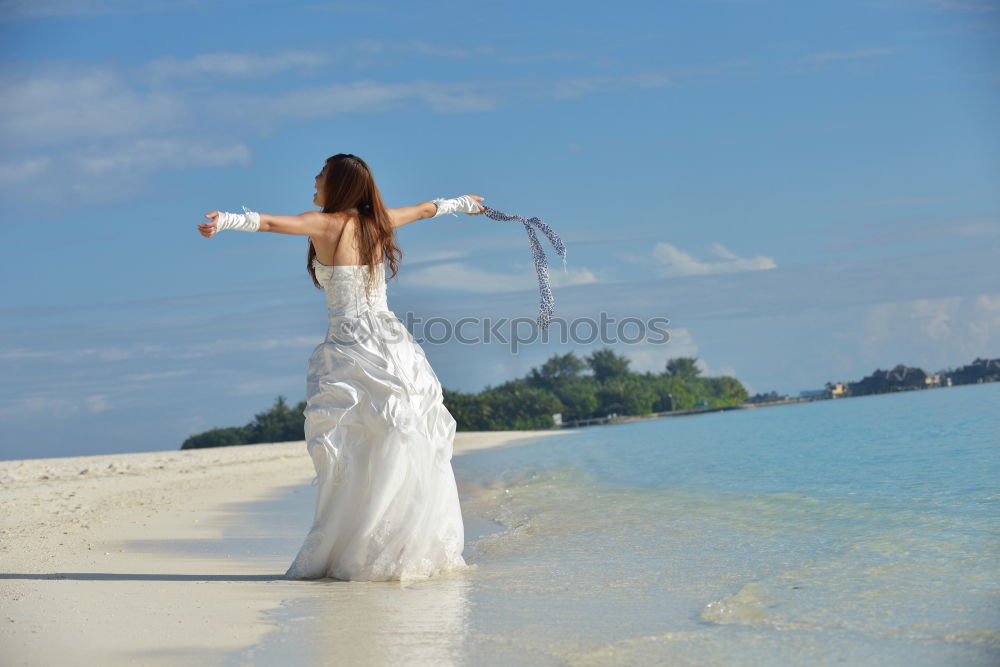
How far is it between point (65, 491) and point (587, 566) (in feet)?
29.6

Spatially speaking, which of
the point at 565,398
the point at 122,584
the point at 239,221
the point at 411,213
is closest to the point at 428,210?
the point at 411,213

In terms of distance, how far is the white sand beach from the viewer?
3.72m

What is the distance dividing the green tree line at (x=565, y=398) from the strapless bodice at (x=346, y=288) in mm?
45528

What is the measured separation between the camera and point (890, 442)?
57.9 ft

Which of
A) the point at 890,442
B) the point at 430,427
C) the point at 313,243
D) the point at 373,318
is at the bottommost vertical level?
the point at 890,442

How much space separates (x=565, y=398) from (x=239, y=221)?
67191mm

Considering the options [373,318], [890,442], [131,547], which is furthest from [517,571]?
[890,442]

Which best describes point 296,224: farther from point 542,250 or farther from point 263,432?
point 263,432

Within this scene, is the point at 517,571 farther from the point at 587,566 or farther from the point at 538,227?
the point at 538,227

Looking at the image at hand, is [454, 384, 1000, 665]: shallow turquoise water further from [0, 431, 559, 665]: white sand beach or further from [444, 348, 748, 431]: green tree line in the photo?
[444, 348, 748, 431]: green tree line

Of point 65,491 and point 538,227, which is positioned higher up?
point 538,227

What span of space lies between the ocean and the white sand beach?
29 cm

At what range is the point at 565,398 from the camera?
71.7 m

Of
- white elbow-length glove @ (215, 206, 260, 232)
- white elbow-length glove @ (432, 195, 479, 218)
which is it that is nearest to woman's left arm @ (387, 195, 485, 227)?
white elbow-length glove @ (432, 195, 479, 218)
